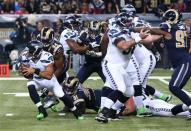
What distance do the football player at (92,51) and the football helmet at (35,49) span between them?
140 centimetres

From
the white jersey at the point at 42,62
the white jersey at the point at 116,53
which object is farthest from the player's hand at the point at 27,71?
the white jersey at the point at 116,53

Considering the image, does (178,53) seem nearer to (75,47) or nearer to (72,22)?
(75,47)

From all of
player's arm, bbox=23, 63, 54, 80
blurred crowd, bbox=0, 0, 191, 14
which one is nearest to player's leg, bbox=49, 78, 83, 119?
player's arm, bbox=23, 63, 54, 80

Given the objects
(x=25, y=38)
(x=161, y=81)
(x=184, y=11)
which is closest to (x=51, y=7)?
(x=25, y=38)

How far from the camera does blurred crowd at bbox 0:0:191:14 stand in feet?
73.2

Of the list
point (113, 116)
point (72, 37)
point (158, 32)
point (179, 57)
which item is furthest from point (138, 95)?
point (72, 37)

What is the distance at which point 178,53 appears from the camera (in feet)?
31.4

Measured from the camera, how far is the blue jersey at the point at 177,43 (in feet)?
31.3

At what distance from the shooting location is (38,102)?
9.51m

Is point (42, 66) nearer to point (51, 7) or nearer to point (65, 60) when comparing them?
point (65, 60)

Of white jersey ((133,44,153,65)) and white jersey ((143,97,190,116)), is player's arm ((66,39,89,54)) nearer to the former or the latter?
white jersey ((133,44,153,65))

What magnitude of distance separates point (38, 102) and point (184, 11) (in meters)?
14.1

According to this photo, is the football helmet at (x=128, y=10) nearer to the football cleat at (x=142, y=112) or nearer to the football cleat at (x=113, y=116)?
the football cleat at (x=142, y=112)

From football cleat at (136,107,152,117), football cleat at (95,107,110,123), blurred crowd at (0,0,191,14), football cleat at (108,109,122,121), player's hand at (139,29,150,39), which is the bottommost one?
blurred crowd at (0,0,191,14)
